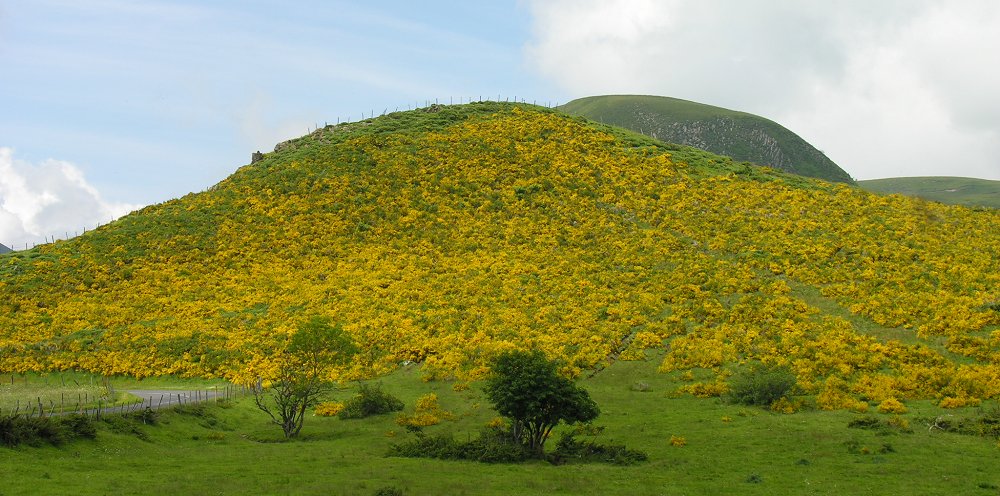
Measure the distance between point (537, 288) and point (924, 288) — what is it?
33794mm

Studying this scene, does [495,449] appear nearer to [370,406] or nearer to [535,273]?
[370,406]

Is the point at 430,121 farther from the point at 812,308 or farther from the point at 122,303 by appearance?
the point at 812,308

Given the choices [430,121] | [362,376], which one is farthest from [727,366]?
[430,121]

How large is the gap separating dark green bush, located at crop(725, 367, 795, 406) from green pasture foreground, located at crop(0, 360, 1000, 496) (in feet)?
4.00

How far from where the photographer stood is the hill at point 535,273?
5378cm

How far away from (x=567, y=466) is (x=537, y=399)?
364 centimetres

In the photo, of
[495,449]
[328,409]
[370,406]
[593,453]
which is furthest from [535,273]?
[495,449]

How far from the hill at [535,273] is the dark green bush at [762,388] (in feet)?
6.22

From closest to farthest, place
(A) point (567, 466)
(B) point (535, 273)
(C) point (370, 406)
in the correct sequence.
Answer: (A) point (567, 466) < (C) point (370, 406) < (B) point (535, 273)

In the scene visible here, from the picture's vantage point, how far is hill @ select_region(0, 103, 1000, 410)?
53.8m

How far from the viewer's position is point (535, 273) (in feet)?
242

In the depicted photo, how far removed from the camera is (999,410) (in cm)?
3747

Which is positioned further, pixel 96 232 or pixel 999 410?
pixel 96 232

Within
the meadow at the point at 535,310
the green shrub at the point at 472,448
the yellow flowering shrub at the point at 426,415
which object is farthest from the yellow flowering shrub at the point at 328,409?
the green shrub at the point at 472,448
